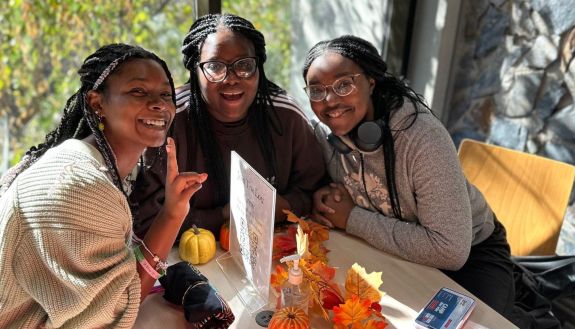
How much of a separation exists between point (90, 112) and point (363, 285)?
73 centimetres

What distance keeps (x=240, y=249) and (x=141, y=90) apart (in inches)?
17.8

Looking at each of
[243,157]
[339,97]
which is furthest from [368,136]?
[243,157]

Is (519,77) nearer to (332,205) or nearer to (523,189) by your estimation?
(523,189)

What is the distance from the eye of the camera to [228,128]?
152cm

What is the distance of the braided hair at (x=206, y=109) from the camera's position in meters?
1.44

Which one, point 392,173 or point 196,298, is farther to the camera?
point 392,173

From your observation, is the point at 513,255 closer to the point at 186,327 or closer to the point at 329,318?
the point at 329,318

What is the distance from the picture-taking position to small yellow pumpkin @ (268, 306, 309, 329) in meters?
1.00

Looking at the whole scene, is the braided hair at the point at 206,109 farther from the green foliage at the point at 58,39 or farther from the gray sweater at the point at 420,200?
the green foliage at the point at 58,39

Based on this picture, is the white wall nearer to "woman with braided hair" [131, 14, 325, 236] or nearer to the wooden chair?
the wooden chair

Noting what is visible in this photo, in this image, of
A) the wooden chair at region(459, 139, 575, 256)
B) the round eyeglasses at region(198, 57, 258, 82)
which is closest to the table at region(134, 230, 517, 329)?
the round eyeglasses at region(198, 57, 258, 82)

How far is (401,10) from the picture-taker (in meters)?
2.46

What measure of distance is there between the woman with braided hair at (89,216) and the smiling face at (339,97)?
44cm

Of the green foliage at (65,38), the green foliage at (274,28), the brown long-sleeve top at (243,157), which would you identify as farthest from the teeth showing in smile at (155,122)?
the green foliage at (274,28)
